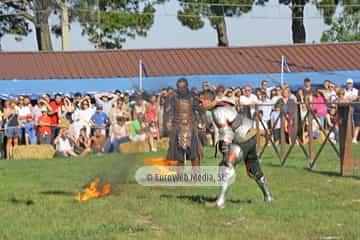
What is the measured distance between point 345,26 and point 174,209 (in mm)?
45659

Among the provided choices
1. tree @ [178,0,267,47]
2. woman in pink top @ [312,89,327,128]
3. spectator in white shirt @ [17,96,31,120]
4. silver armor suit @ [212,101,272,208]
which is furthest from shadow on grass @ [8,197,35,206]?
tree @ [178,0,267,47]

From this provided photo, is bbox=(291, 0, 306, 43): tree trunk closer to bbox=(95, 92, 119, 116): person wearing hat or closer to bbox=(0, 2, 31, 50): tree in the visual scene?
bbox=(0, 2, 31, 50): tree

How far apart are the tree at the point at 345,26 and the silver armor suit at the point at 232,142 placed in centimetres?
3329

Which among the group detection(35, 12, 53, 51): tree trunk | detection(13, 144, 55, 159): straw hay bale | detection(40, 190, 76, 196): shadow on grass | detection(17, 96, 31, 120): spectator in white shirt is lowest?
detection(13, 144, 55, 159): straw hay bale

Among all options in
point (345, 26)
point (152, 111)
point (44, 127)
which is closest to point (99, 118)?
point (44, 127)

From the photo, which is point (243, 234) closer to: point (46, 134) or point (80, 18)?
point (46, 134)

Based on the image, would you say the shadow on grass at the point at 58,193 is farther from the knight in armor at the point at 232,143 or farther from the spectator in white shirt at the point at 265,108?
the spectator in white shirt at the point at 265,108

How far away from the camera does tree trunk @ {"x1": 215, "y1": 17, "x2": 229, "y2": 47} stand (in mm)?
43375

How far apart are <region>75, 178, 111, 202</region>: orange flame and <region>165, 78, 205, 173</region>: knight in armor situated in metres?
1.67

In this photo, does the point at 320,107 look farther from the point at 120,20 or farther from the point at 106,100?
the point at 120,20

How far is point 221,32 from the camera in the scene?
144ft

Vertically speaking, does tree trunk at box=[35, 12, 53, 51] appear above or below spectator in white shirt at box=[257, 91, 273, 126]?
above

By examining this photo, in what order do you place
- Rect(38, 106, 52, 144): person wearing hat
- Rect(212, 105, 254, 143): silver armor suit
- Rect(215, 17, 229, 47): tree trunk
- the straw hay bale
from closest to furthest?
Rect(212, 105, 254, 143): silver armor suit
the straw hay bale
Rect(38, 106, 52, 144): person wearing hat
Rect(215, 17, 229, 47): tree trunk

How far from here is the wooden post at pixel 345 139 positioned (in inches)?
561
